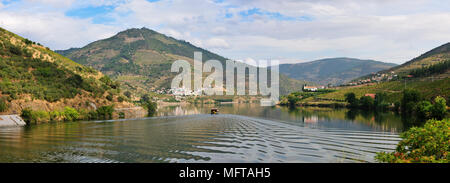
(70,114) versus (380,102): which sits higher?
(380,102)

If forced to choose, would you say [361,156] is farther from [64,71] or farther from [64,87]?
[64,71]

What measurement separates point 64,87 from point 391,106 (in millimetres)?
76996

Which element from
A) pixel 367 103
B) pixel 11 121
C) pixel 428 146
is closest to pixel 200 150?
pixel 428 146

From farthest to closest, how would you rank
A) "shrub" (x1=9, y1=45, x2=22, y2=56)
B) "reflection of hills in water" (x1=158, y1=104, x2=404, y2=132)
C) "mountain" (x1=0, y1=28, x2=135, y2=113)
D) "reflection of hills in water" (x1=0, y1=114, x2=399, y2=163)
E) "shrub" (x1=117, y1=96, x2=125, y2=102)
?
1. "shrub" (x1=117, y1=96, x2=125, y2=102)
2. "shrub" (x1=9, y1=45, x2=22, y2=56)
3. "mountain" (x1=0, y1=28, x2=135, y2=113)
4. "reflection of hills in water" (x1=158, y1=104, x2=404, y2=132)
5. "reflection of hills in water" (x1=0, y1=114, x2=399, y2=163)

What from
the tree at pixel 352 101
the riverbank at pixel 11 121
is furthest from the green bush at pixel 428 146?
the tree at pixel 352 101

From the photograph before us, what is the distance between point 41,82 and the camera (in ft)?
209

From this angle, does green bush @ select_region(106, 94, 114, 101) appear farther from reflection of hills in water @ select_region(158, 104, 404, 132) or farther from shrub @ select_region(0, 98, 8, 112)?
shrub @ select_region(0, 98, 8, 112)

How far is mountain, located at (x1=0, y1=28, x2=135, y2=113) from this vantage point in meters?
53.5

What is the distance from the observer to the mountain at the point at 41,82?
5347cm

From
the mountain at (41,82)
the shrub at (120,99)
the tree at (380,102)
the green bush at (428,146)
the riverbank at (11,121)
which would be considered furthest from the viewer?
the tree at (380,102)

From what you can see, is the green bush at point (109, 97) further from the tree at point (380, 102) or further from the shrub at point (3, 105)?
the tree at point (380, 102)

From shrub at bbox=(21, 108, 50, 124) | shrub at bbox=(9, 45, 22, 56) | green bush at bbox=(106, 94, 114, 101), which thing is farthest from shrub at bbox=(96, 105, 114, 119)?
shrub at bbox=(9, 45, 22, 56)

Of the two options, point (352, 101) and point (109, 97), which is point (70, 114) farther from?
point (352, 101)
